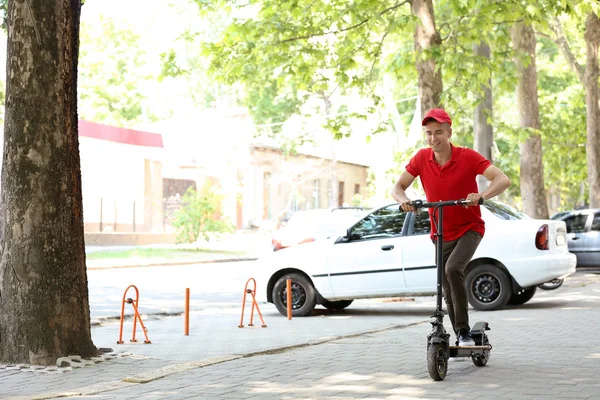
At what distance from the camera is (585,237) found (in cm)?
2444

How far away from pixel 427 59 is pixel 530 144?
879 cm

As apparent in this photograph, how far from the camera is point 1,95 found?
37.8 m

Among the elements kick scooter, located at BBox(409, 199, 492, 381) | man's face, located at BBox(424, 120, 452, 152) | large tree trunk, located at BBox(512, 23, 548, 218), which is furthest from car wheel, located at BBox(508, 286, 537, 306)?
large tree trunk, located at BBox(512, 23, 548, 218)

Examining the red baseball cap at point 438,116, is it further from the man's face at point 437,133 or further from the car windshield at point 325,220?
the car windshield at point 325,220

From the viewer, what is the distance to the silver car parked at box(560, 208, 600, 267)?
952 inches

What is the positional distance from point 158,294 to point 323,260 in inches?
239

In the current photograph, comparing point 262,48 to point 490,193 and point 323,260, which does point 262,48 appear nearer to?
point 323,260

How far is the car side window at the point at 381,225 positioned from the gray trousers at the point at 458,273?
21.4 feet

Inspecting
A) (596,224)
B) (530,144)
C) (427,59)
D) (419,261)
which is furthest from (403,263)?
(530,144)

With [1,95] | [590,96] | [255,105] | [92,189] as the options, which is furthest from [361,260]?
[255,105]

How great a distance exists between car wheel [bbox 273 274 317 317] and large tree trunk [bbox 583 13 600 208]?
58.6 ft

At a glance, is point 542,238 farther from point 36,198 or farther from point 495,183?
point 36,198

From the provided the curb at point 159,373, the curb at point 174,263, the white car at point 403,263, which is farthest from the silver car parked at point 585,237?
the curb at point 159,373

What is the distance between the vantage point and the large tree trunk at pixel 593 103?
99.5 feet
